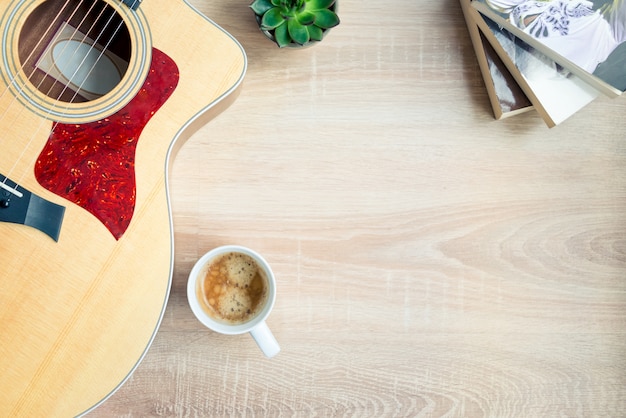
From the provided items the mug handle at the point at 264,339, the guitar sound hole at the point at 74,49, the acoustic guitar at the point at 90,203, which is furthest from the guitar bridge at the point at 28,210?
the mug handle at the point at 264,339

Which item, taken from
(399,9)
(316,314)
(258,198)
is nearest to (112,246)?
(258,198)

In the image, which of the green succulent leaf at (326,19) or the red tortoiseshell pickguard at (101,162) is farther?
the green succulent leaf at (326,19)

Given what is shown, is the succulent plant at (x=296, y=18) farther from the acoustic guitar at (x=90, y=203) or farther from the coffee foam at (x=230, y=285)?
the coffee foam at (x=230, y=285)

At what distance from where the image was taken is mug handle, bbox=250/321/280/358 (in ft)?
2.92

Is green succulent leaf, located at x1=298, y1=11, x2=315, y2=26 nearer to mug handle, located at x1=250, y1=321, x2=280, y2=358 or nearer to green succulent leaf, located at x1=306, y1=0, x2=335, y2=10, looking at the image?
green succulent leaf, located at x1=306, y1=0, x2=335, y2=10

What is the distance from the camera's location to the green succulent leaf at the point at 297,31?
913 millimetres

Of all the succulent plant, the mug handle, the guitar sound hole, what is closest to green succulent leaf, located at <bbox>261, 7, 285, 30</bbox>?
the succulent plant

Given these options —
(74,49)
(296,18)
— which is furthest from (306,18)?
(74,49)

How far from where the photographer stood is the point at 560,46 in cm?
92

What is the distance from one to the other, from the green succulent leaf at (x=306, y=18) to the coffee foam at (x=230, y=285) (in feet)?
1.31

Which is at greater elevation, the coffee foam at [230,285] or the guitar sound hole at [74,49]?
the guitar sound hole at [74,49]

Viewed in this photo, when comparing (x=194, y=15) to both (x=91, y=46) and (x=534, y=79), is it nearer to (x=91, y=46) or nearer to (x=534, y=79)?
(x=91, y=46)

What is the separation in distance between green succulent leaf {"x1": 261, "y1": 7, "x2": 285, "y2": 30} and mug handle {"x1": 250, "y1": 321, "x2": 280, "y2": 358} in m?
0.48

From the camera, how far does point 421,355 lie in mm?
1001
